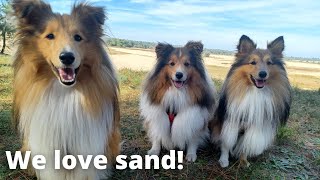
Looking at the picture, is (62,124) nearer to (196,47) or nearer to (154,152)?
(154,152)

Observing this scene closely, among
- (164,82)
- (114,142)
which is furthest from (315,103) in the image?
(114,142)

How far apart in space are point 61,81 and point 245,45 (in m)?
2.52

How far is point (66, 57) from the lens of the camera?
2.82 m

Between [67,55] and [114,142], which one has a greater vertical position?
[67,55]

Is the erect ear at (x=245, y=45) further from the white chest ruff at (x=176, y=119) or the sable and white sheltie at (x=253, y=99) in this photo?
the white chest ruff at (x=176, y=119)

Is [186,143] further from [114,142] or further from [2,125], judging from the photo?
[2,125]

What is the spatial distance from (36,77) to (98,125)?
2.48 ft

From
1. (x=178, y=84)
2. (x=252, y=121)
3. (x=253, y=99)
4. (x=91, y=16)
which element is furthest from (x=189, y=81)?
(x=91, y=16)

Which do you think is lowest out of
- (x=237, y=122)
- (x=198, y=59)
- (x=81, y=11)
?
(x=237, y=122)

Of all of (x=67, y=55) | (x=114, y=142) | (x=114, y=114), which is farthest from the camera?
(x=114, y=142)

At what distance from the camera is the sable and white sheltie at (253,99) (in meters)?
4.16

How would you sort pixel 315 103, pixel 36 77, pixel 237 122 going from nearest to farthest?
pixel 36 77 < pixel 237 122 < pixel 315 103

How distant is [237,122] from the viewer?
4.21 meters

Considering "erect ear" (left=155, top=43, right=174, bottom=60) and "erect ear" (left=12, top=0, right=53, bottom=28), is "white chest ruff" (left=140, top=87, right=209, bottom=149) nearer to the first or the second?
"erect ear" (left=155, top=43, right=174, bottom=60)
